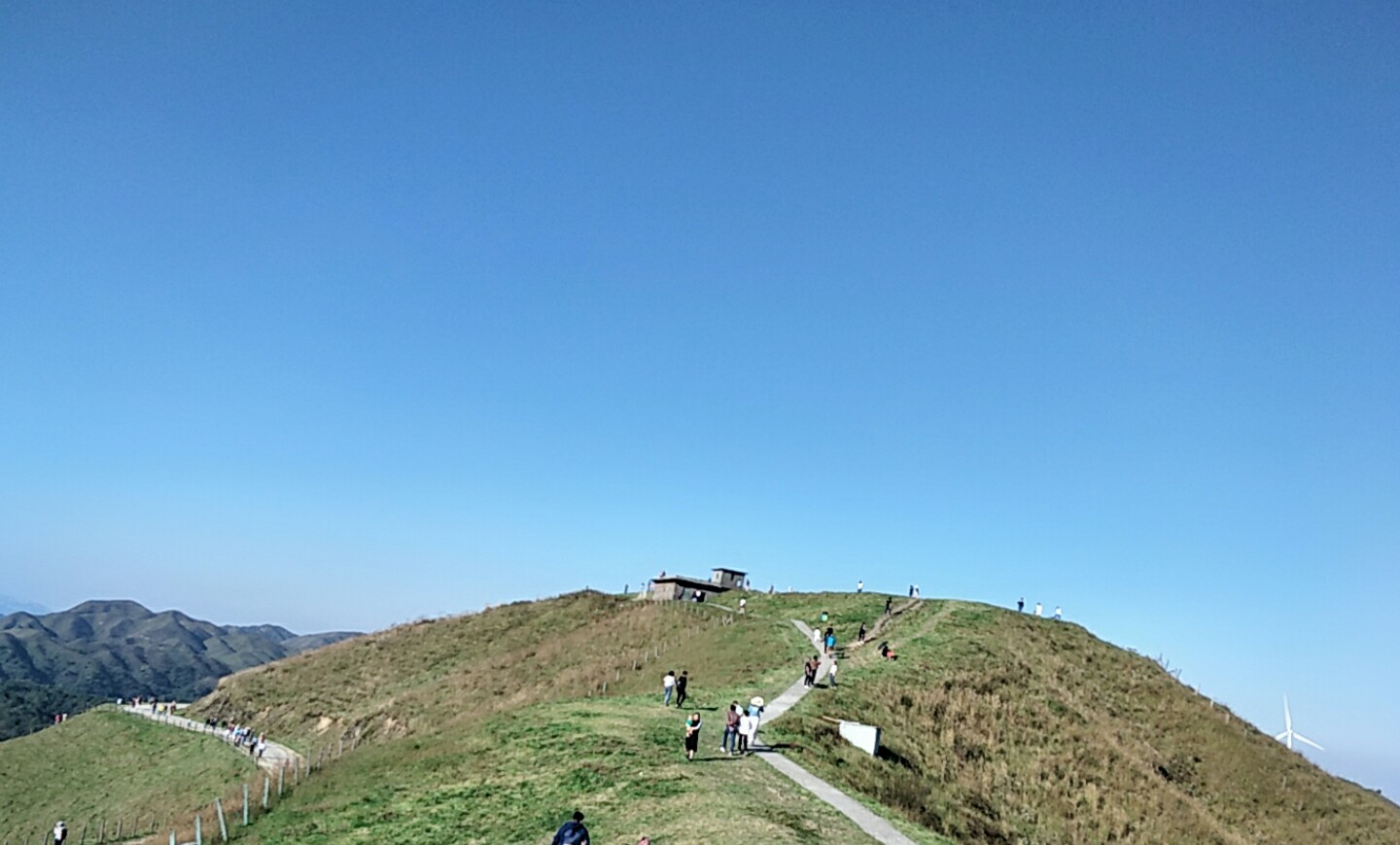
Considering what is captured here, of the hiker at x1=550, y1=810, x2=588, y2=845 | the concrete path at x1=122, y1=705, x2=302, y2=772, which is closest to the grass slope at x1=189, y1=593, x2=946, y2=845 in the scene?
the concrete path at x1=122, y1=705, x2=302, y2=772

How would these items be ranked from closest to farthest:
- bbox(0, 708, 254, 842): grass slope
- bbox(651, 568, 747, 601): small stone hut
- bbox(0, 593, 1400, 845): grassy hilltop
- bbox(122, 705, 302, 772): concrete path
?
bbox(0, 593, 1400, 845): grassy hilltop
bbox(0, 708, 254, 842): grass slope
bbox(122, 705, 302, 772): concrete path
bbox(651, 568, 747, 601): small stone hut

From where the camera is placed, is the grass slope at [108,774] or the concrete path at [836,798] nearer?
the concrete path at [836,798]

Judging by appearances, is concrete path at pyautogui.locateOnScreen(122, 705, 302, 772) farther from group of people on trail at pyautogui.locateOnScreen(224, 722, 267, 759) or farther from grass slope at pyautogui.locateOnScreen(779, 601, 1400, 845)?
grass slope at pyautogui.locateOnScreen(779, 601, 1400, 845)

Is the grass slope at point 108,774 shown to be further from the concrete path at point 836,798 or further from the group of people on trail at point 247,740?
the concrete path at point 836,798

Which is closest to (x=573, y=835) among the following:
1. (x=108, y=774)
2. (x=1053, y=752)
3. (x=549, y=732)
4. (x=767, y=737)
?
(x=767, y=737)

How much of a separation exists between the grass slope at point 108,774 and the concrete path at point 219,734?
3.49 feet

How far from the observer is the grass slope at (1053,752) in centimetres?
3878

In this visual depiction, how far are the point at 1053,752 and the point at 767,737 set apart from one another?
21806 mm

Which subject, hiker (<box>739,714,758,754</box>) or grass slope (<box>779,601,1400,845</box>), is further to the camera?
grass slope (<box>779,601,1400,845</box>)

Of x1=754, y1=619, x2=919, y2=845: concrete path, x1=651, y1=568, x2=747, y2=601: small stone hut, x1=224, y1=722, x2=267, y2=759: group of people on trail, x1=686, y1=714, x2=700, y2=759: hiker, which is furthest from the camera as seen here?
x1=651, y1=568, x2=747, y2=601: small stone hut

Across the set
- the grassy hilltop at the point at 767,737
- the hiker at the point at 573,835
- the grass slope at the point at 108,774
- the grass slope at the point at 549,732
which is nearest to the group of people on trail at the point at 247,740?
the grass slope at the point at 108,774

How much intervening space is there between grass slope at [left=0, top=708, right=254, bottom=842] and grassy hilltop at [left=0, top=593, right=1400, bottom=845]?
7.61m

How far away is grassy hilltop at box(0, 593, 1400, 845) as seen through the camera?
29469mm

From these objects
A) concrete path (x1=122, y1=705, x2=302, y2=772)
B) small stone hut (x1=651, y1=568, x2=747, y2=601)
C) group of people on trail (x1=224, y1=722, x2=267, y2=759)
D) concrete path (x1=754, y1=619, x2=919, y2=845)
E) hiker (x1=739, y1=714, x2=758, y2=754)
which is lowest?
concrete path (x1=122, y1=705, x2=302, y2=772)
